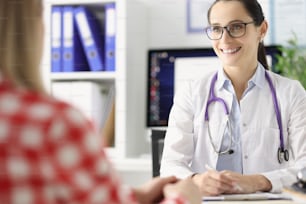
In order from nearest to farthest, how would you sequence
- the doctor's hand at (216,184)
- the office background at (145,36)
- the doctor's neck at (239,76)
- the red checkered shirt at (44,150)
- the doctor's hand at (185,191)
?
the red checkered shirt at (44,150) < the doctor's hand at (185,191) < the doctor's hand at (216,184) < the doctor's neck at (239,76) < the office background at (145,36)

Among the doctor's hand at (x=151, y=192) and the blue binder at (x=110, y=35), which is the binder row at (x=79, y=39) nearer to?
the blue binder at (x=110, y=35)

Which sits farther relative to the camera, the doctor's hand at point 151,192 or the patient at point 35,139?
the doctor's hand at point 151,192

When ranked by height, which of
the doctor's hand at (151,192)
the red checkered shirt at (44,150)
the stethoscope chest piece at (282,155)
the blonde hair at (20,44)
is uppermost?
the blonde hair at (20,44)

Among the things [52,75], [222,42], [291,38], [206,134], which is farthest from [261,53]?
[52,75]

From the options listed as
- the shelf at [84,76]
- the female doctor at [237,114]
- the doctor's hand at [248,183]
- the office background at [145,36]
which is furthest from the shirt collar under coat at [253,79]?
the shelf at [84,76]

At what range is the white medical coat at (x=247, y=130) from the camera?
164 centimetres

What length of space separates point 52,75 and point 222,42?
47.0 inches

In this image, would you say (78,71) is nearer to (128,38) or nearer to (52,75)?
(52,75)

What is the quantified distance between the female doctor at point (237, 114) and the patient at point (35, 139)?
105cm

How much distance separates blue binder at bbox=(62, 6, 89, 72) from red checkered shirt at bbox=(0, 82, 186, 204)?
2067 mm

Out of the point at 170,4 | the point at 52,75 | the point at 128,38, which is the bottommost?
the point at 52,75

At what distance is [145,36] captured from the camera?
276 cm

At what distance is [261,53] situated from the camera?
76.1 inches

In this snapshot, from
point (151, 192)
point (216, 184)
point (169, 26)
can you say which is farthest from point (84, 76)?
point (151, 192)
